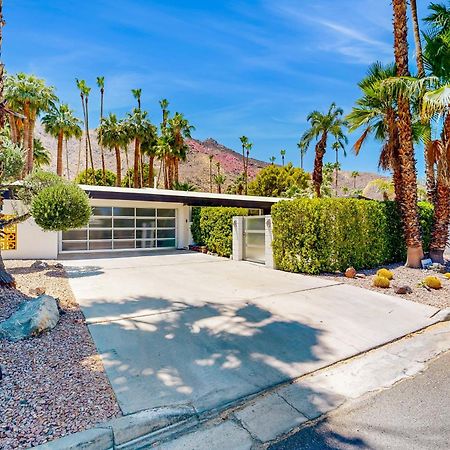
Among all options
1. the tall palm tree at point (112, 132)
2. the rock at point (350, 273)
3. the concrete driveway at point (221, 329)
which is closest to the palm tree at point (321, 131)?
the rock at point (350, 273)

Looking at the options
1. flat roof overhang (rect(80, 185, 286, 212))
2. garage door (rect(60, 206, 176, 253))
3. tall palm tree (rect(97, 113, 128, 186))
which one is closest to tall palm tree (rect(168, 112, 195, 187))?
tall palm tree (rect(97, 113, 128, 186))

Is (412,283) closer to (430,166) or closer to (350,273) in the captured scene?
(350,273)

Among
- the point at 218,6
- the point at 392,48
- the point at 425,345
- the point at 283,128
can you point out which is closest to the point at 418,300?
Result: the point at 425,345

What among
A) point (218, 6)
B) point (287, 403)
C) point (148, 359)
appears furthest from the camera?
point (218, 6)

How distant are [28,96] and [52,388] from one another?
2392 centimetres

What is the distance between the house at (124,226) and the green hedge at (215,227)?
91 cm

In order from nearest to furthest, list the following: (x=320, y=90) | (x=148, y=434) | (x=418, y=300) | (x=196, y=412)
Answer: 1. (x=148, y=434)
2. (x=196, y=412)
3. (x=418, y=300)
4. (x=320, y=90)

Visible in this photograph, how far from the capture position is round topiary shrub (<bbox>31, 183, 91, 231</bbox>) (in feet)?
28.5

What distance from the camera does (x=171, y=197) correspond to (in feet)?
51.2

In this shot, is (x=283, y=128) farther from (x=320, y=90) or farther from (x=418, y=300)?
(x=418, y=300)

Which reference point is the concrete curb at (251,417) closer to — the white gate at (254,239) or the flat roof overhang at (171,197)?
the white gate at (254,239)

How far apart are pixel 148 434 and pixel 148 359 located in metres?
1.30

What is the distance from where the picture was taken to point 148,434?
105 inches

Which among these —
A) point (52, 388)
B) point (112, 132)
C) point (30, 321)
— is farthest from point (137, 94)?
point (52, 388)
